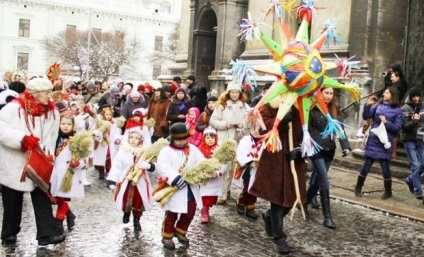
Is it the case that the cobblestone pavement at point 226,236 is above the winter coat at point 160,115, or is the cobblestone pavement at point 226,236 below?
below

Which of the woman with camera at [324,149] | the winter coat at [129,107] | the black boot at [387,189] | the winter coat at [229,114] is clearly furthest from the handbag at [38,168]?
the winter coat at [129,107]

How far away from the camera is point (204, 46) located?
68.5 feet

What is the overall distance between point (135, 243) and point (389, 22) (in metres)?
9.69

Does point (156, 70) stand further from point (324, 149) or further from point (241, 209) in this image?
point (324, 149)

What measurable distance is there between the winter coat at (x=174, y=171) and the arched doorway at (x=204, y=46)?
14.7m

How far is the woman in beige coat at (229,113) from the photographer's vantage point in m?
8.58

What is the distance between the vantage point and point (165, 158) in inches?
235

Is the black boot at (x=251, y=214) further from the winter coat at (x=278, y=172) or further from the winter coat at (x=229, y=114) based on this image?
the winter coat at (x=278, y=172)

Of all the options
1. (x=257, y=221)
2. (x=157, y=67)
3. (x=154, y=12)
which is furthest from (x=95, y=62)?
(x=257, y=221)

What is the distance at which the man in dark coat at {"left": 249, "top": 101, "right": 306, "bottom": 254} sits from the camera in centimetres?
593

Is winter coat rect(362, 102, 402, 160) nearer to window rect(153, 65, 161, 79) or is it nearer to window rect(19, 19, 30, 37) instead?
window rect(153, 65, 161, 79)

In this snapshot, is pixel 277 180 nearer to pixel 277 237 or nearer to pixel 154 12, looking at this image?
pixel 277 237

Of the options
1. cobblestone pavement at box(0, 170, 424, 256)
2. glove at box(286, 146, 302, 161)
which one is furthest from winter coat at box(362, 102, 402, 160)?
glove at box(286, 146, 302, 161)

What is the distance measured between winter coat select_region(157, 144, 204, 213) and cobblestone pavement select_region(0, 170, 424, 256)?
480 millimetres
